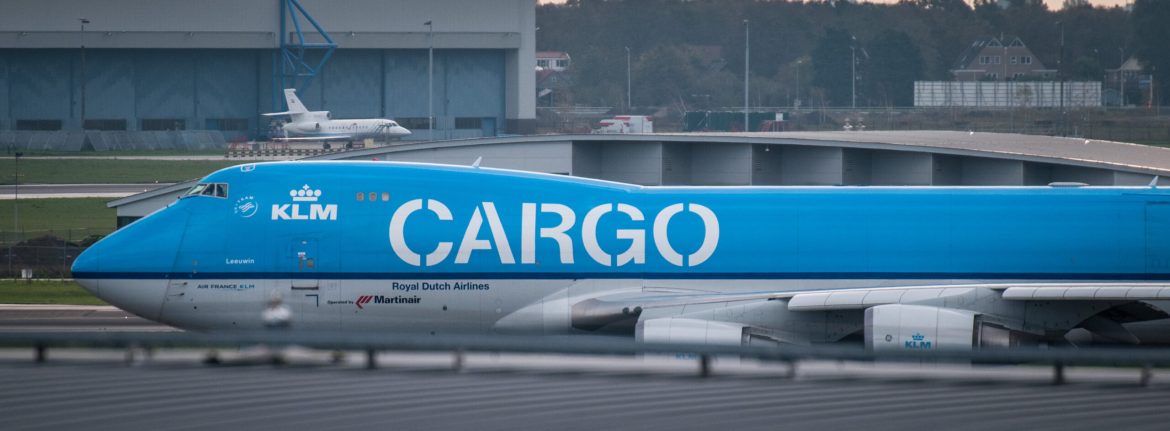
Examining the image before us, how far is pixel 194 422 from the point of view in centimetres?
1202

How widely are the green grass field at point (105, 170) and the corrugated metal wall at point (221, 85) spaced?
16425mm

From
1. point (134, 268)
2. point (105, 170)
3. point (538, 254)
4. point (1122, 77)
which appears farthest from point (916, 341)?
point (1122, 77)

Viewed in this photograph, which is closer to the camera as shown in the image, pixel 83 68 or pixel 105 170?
pixel 105 170

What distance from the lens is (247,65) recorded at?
116 meters

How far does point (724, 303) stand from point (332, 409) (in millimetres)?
13573

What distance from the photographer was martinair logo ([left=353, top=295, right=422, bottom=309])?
85.2 feet

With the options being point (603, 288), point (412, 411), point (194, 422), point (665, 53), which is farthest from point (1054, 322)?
point (665, 53)

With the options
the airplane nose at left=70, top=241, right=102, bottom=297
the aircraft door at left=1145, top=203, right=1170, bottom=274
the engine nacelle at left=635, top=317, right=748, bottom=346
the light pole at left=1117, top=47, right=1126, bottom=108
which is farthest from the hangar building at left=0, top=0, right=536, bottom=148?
the aircraft door at left=1145, top=203, right=1170, bottom=274

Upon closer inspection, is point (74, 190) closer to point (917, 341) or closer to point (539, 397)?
point (917, 341)

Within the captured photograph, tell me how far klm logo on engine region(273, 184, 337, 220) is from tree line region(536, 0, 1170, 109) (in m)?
140

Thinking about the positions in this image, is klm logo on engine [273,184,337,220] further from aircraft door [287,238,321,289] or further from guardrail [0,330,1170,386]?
guardrail [0,330,1170,386]

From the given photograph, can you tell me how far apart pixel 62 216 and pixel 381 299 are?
134ft

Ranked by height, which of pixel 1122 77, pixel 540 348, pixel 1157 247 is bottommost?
pixel 540 348

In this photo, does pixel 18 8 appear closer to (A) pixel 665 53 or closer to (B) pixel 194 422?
(A) pixel 665 53
